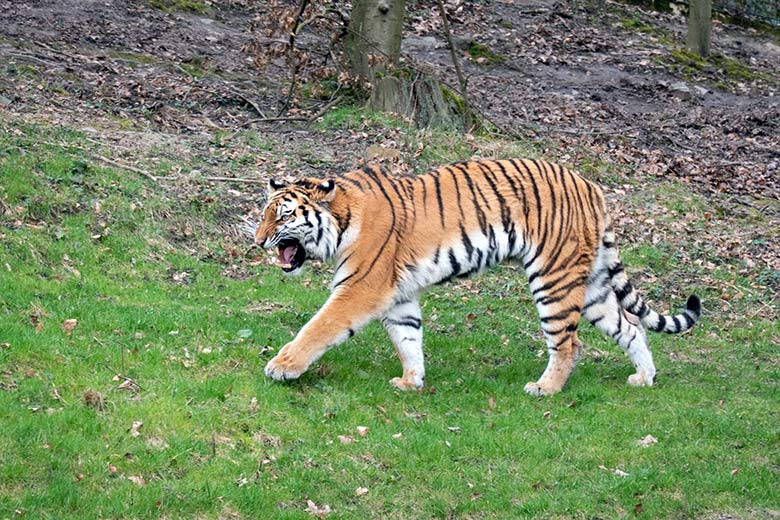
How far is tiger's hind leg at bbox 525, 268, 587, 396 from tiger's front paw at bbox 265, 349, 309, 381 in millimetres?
2084

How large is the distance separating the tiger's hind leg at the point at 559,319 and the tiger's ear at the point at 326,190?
199 centimetres

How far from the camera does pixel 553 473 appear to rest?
23.8 feet

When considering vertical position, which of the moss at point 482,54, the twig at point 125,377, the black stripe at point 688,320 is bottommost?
the moss at point 482,54

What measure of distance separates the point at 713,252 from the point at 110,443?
9.05 metres

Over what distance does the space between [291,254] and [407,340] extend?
123 centimetres

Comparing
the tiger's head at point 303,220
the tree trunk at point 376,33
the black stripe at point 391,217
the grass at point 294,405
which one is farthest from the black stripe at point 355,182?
the tree trunk at point 376,33

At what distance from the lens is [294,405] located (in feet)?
25.6

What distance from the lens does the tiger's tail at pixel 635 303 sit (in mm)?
9383

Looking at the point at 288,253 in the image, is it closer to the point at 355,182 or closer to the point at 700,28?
the point at 355,182

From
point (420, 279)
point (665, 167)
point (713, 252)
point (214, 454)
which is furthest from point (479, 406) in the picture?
point (665, 167)

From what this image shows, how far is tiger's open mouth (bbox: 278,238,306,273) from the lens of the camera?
8602 millimetres

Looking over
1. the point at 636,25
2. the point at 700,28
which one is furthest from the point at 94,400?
the point at 636,25

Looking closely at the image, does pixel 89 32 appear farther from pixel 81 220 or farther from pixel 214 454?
pixel 214 454

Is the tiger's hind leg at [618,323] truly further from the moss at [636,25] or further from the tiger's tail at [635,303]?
the moss at [636,25]
